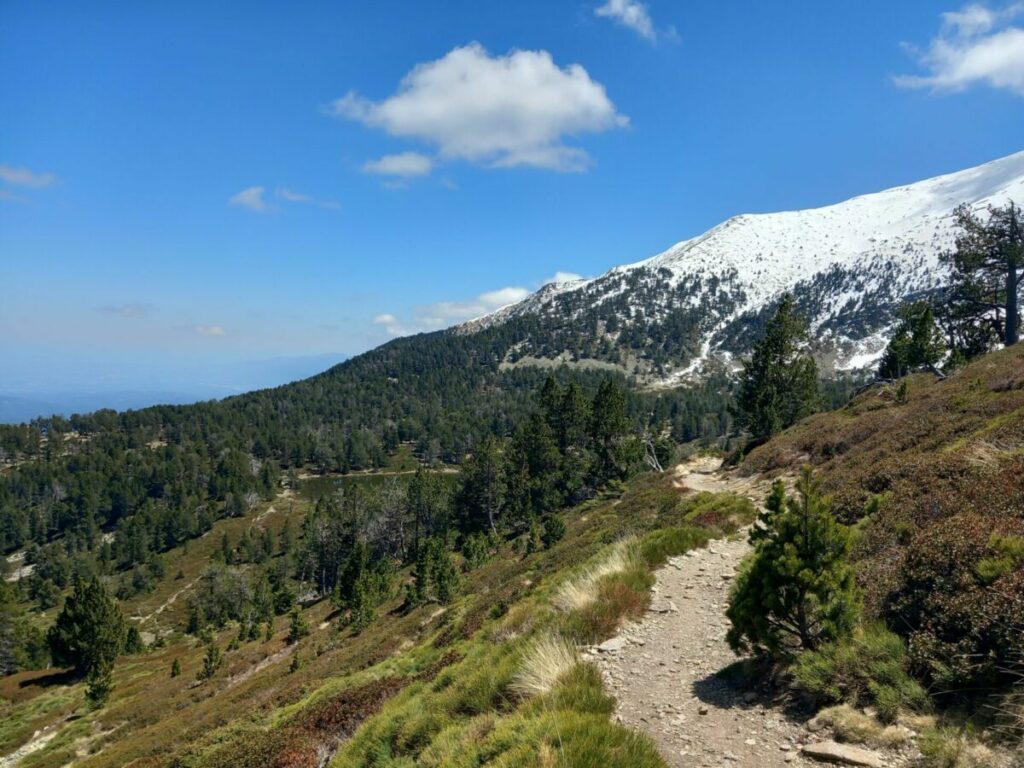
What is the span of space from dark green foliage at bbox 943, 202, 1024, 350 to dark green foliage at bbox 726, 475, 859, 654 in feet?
137

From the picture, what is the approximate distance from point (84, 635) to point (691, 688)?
68.7 m

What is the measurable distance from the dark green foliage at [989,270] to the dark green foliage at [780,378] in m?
11.0

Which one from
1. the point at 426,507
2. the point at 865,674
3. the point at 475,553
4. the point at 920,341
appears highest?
the point at 920,341

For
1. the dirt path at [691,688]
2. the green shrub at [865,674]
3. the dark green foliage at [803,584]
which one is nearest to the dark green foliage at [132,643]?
the dirt path at [691,688]

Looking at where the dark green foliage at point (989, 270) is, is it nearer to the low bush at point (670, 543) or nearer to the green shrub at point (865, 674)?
the low bush at point (670, 543)

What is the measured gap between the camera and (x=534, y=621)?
39.3 feet

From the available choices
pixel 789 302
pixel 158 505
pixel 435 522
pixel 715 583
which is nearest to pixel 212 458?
pixel 158 505

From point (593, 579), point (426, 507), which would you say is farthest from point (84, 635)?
point (593, 579)

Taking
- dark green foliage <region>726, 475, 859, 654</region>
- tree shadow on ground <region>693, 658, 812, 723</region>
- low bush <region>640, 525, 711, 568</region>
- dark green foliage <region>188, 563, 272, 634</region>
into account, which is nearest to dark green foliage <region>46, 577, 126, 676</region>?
dark green foliage <region>188, 563, 272, 634</region>

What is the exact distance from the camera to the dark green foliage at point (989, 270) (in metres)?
35.4

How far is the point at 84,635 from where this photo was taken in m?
52.6

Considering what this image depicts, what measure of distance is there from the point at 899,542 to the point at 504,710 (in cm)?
845

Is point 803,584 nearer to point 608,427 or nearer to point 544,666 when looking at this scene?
point 544,666

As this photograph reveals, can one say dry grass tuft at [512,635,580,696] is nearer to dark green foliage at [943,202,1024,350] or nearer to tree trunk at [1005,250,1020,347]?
dark green foliage at [943,202,1024,350]
